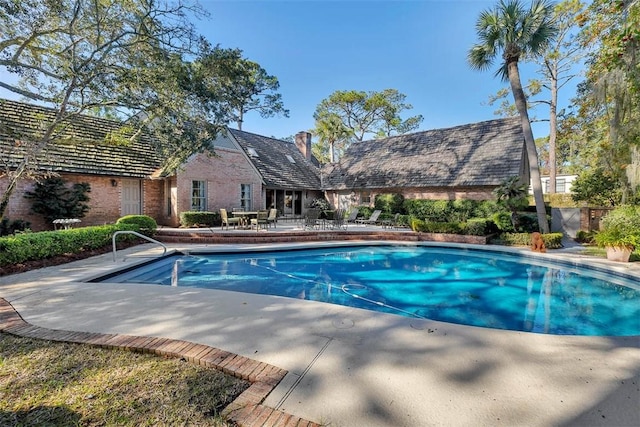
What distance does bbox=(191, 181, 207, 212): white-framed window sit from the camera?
1636 centimetres

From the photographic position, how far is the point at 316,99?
106ft

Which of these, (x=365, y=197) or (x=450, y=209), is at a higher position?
(x=365, y=197)

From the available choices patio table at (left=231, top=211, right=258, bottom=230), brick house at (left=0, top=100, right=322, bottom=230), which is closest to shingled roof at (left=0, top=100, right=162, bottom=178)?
brick house at (left=0, top=100, right=322, bottom=230)

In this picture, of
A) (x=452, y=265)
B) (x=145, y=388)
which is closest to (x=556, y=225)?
(x=452, y=265)

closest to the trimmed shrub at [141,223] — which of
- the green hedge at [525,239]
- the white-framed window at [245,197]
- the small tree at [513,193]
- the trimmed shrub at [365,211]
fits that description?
the white-framed window at [245,197]

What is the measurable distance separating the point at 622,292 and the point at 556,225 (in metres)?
8.96

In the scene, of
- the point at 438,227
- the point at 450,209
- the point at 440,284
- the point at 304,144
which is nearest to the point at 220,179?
the point at 304,144

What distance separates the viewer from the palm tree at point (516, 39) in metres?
12.4

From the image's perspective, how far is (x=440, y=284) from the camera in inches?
320

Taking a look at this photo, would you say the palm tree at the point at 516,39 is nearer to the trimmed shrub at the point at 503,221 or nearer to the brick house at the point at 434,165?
the trimmed shrub at the point at 503,221

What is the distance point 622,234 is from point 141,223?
17.2 m

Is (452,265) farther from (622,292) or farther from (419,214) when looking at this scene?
(419,214)

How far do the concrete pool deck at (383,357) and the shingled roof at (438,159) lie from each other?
52.1ft

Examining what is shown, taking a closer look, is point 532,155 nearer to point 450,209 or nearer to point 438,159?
point 450,209
